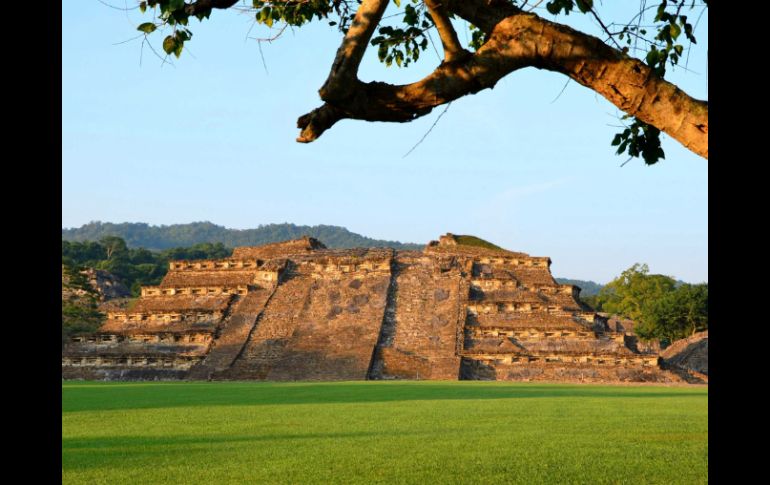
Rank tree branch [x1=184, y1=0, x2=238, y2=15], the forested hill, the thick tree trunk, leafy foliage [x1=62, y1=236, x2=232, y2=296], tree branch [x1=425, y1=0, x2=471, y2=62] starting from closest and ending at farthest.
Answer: the thick tree trunk < tree branch [x1=425, y1=0, x2=471, y2=62] < tree branch [x1=184, y1=0, x2=238, y2=15] < leafy foliage [x1=62, y1=236, x2=232, y2=296] < the forested hill

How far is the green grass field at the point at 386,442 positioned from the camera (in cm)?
558

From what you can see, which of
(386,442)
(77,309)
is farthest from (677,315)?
(386,442)

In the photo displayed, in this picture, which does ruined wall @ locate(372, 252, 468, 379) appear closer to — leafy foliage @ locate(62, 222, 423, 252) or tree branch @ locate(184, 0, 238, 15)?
tree branch @ locate(184, 0, 238, 15)

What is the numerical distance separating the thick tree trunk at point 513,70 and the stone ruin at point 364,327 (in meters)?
18.2

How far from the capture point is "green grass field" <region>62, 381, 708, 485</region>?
558cm

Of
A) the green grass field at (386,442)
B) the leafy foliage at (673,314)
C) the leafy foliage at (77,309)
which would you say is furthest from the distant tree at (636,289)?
the green grass field at (386,442)

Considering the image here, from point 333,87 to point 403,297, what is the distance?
23639 mm

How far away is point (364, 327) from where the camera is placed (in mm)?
25188

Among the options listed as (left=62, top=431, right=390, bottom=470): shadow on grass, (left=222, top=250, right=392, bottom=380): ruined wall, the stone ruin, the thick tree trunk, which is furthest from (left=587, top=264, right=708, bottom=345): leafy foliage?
the thick tree trunk

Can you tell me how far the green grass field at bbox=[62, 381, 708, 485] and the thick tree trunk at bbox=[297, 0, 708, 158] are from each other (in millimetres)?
2530

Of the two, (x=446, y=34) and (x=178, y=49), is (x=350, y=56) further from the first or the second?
(x=178, y=49)

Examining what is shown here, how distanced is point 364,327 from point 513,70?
21.4m
